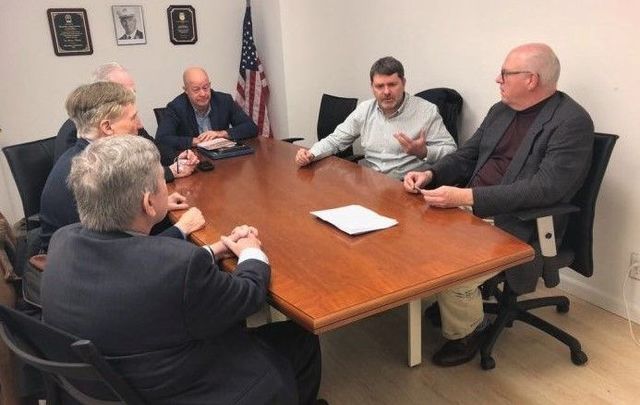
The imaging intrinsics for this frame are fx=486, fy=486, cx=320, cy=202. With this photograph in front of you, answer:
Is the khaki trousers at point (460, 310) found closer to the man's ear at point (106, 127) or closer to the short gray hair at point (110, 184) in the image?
the short gray hair at point (110, 184)

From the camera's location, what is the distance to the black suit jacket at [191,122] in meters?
3.11

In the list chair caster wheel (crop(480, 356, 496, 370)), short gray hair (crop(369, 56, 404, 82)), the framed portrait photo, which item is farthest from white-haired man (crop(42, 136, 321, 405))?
the framed portrait photo

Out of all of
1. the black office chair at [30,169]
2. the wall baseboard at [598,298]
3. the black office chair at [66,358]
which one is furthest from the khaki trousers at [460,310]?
the black office chair at [30,169]

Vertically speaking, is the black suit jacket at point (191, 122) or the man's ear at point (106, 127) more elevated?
the man's ear at point (106, 127)

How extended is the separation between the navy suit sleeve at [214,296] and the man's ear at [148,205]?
0.63ft

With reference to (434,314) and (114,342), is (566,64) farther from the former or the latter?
(114,342)

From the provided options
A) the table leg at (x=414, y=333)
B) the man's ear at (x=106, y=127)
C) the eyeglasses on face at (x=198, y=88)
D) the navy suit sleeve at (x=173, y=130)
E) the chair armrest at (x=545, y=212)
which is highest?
the eyeglasses on face at (x=198, y=88)

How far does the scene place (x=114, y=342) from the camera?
42.6 inches

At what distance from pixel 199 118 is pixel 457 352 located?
224cm

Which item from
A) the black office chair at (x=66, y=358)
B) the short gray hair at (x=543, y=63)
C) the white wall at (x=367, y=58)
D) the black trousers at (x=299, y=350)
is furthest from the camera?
the white wall at (x=367, y=58)

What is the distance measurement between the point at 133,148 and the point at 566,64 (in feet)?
7.04

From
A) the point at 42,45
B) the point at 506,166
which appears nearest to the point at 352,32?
the point at 506,166

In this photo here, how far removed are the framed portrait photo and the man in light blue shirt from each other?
2.31 metres

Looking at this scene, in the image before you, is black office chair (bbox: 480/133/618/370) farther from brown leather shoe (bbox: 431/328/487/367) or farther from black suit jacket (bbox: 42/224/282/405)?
black suit jacket (bbox: 42/224/282/405)
